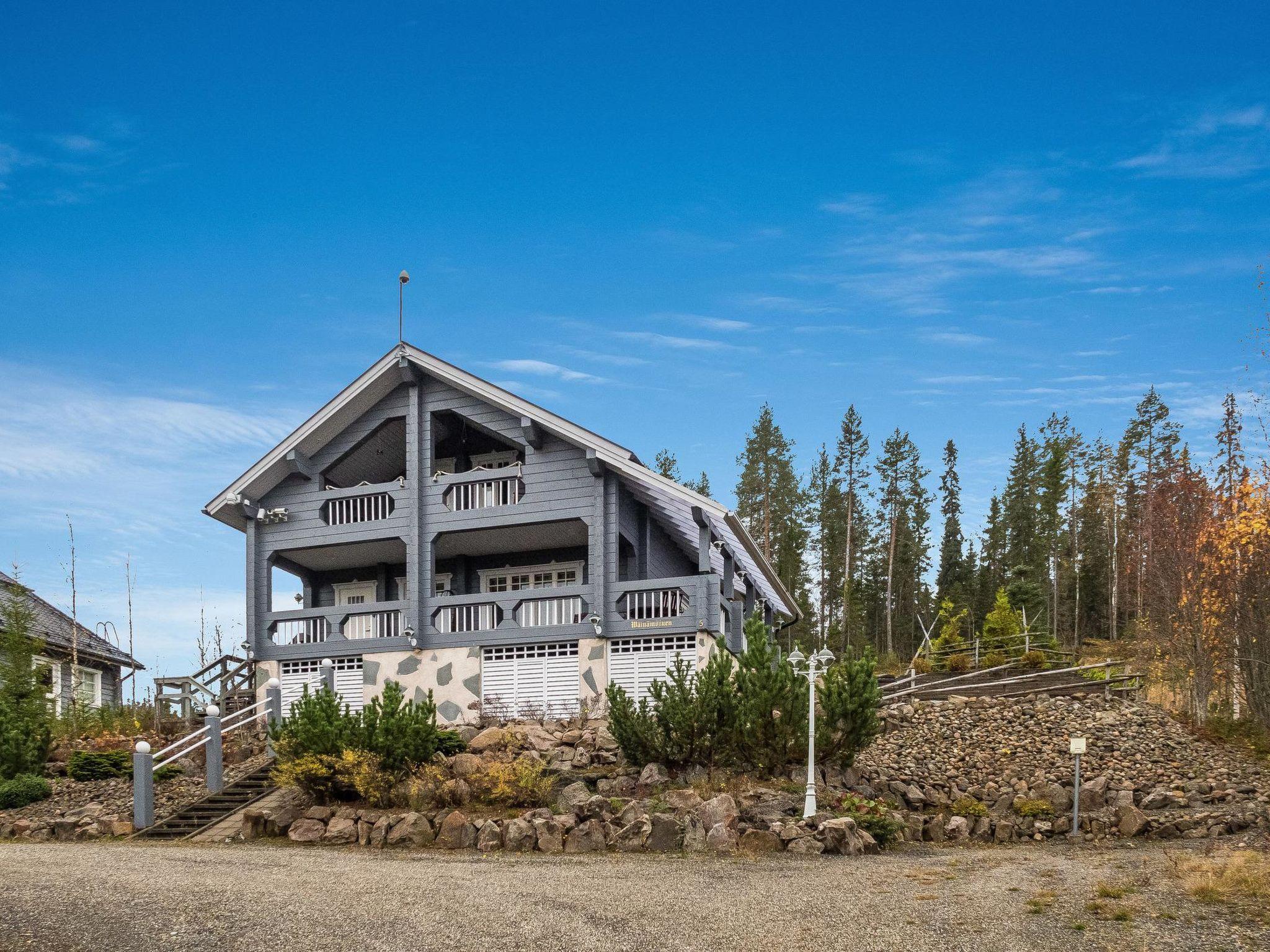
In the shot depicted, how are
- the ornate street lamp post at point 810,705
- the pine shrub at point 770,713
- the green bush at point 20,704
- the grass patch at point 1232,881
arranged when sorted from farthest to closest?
the green bush at point 20,704 → the pine shrub at point 770,713 → the ornate street lamp post at point 810,705 → the grass patch at point 1232,881

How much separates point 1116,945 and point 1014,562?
5217cm

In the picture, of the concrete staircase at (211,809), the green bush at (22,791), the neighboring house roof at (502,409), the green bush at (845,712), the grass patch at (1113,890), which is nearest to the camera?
the grass patch at (1113,890)

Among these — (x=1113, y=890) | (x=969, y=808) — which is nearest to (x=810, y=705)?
(x=969, y=808)

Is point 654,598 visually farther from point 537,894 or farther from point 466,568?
point 537,894

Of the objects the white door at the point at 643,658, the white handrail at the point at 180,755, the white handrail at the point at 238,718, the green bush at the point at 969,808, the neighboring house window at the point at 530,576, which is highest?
the neighboring house window at the point at 530,576

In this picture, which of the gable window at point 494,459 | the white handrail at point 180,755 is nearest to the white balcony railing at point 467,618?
the gable window at point 494,459

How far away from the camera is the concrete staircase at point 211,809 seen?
21.2m

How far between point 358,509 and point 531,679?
666 cm

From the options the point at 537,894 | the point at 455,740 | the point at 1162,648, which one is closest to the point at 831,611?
the point at 1162,648

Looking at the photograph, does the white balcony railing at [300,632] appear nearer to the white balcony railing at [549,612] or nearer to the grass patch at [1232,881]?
the white balcony railing at [549,612]

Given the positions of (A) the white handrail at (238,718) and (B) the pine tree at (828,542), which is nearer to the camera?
(A) the white handrail at (238,718)

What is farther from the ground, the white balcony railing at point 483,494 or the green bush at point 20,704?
the white balcony railing at point 483,494

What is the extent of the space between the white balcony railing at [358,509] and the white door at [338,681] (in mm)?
3574

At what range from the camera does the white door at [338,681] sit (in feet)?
94.5
